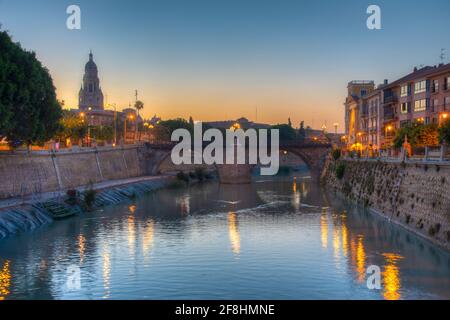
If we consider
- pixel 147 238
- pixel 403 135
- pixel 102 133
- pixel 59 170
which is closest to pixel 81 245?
pixel 147 238

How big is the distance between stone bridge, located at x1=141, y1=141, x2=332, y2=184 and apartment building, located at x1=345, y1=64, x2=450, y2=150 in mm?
9685

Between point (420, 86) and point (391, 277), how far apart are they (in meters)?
59.3

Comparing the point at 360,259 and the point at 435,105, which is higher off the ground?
the point at 435,105

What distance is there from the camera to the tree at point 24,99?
51.8 metres

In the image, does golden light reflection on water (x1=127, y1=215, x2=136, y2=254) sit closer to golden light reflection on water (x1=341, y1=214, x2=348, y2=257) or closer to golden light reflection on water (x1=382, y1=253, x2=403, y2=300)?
golden light reflection on water (x1=341, y1=214, x2=348, y2=257)

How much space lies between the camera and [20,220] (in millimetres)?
47094

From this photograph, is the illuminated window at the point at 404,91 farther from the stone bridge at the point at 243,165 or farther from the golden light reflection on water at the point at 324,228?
the golden light reflection on water at the point at 324,228

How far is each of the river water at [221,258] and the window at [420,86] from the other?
1305 inches

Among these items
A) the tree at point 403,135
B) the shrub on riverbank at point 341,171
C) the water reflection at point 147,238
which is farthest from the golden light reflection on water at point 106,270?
the shrub on riverbank at point 341,171

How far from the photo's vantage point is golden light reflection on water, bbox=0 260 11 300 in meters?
28.8

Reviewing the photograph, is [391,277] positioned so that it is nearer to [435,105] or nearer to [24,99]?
[24,99]

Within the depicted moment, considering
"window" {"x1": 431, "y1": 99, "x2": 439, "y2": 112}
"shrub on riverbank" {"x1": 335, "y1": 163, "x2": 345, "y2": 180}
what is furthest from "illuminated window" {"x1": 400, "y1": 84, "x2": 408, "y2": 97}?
"shrub on riverbank" {"x1": 335, "y1": 163, "x2": 345, "y2": 180}
